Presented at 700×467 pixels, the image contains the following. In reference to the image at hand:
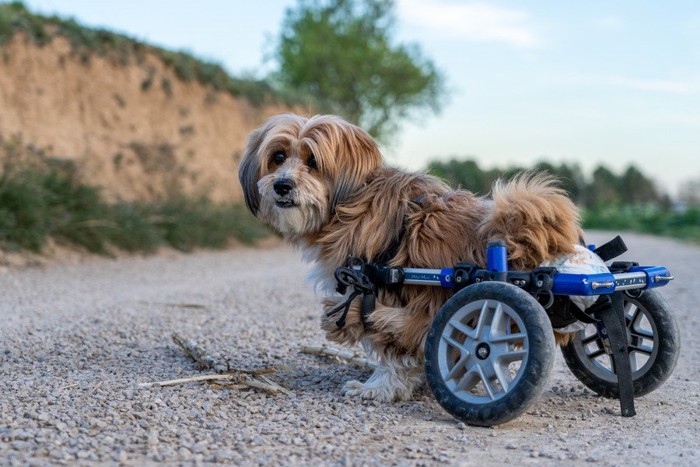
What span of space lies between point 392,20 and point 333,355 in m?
37.3

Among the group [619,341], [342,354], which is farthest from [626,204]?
[619,341]

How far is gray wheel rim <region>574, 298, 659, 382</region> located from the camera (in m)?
4.59

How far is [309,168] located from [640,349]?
223 cm

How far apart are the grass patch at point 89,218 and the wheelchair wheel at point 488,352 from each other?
9253mm

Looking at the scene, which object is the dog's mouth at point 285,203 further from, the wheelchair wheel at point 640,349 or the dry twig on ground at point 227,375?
the wheelchair wheel at point 640,349

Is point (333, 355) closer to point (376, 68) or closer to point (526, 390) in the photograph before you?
point (526, 390)

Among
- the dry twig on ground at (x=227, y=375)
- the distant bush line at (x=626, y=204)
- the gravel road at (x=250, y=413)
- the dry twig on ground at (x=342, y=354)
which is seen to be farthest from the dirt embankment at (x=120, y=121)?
the dry twig on ground at (x=227, y=375)

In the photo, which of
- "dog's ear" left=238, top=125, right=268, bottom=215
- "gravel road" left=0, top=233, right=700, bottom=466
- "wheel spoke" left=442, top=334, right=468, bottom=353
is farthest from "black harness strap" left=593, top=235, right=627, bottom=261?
"dog's ear" left=238, top=125, right=268, bottom=215

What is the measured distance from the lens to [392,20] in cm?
4091

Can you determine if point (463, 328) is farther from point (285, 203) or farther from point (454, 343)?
point (285, 203)

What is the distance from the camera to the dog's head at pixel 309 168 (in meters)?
4.58

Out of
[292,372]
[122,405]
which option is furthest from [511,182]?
[122,405]

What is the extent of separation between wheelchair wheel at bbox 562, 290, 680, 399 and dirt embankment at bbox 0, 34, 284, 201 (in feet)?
37.3

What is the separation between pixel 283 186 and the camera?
15.0 ft
